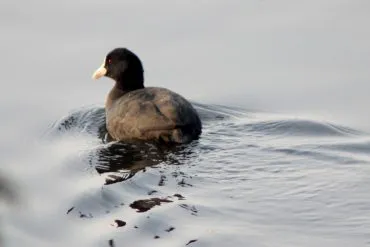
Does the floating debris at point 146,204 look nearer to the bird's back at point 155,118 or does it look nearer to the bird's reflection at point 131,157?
the bird's reflection at point 131,157

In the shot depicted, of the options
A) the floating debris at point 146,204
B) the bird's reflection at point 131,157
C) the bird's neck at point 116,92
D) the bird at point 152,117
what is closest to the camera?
the floating debris at point 146,204

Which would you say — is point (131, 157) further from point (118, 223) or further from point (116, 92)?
point (118, 223)

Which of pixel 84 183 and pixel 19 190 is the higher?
pixel 19 190

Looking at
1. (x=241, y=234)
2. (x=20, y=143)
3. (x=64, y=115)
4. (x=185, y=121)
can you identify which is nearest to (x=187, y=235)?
(x=241, y=234)

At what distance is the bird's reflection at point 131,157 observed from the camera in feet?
26.7

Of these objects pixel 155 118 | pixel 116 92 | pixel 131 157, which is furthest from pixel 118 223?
pixel 116 92

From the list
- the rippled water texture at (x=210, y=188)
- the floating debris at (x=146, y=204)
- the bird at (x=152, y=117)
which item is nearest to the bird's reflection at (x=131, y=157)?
the rippled water texture at (x=210, y=188)

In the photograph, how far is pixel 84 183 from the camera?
25.6ft

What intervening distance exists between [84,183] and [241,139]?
1.99 m

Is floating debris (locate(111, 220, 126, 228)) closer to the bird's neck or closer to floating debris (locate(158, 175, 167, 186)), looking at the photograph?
floating debris (locate(158, 175, 167, 186))

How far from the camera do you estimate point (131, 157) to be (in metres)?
8.62

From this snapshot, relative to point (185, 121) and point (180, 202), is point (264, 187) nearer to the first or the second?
point (180, 202)

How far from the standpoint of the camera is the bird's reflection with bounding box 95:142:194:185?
815 centimetres

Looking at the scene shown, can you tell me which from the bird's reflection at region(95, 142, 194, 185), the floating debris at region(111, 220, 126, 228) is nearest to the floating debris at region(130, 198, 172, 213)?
the floating debris at region(111, 220, 126, 228)
